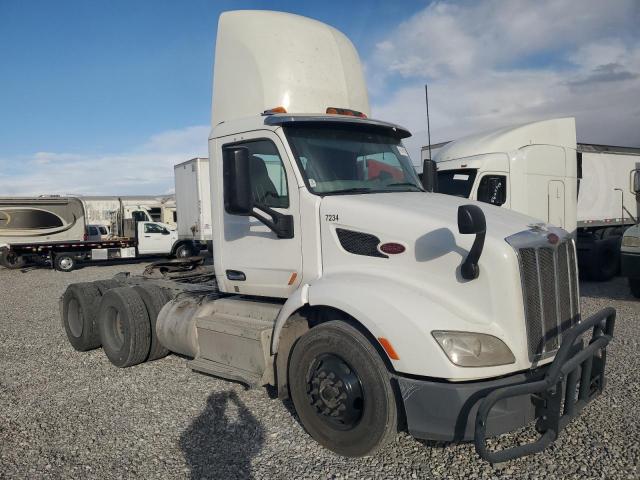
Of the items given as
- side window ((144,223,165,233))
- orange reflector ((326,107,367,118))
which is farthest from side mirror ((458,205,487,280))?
side window ((144,223,165,233))

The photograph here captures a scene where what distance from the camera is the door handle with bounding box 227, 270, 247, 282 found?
497 cm

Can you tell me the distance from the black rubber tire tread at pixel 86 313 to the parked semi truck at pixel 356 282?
1629mm

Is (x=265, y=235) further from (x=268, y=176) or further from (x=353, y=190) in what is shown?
(x=353, y=190)

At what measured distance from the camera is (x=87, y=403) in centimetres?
512

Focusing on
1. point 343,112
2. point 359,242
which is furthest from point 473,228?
point 343,112

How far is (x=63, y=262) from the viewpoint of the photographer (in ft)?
65.2

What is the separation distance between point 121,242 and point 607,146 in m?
18.0

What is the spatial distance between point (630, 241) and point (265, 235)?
743cm

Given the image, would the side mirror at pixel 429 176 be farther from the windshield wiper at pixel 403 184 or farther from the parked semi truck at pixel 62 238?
the parked semi truck at pixel 62 238

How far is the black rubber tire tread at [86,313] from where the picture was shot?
271 inches

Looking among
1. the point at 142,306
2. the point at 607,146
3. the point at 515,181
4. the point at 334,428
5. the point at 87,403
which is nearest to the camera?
the point at 334,428

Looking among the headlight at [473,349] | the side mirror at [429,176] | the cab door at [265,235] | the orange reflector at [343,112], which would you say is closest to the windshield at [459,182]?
the side mirror at [429,176]

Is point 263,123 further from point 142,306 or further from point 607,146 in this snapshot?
point 607,146

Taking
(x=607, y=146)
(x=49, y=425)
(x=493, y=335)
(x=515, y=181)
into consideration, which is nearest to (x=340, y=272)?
(x=493, y=335)
